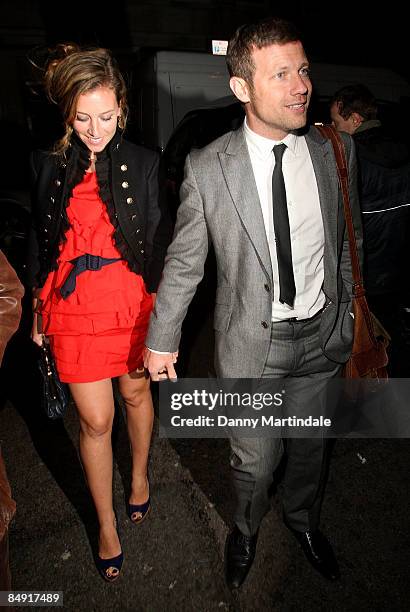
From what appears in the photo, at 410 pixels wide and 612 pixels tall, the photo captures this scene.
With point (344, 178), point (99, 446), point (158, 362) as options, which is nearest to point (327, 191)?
point (344, 178)

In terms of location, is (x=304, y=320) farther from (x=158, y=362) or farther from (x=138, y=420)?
(x=138, y=420)

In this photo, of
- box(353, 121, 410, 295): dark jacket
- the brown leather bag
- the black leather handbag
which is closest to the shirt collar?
the brown leather bag

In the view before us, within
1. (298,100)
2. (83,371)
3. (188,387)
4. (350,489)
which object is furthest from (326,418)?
(188,387)

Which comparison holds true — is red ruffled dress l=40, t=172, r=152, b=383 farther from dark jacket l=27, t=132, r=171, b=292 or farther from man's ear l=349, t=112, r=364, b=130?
man's ear l=349, t=112, r=364, b=130

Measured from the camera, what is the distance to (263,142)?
2.01 m

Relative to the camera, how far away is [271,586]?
2.29 meters

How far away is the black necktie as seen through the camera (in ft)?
6.49

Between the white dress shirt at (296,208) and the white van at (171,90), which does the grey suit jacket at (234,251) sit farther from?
the white van at (171,90)

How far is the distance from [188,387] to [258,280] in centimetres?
229

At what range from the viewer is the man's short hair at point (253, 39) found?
188cm

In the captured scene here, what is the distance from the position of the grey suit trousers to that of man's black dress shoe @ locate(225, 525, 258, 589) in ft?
0.19

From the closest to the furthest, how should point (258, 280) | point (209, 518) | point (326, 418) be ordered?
point (258, 280) < point (326, 418) < point (209, 518)

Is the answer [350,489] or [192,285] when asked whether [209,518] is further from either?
[192,285]

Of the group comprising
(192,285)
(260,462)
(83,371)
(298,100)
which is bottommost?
(260,462)
